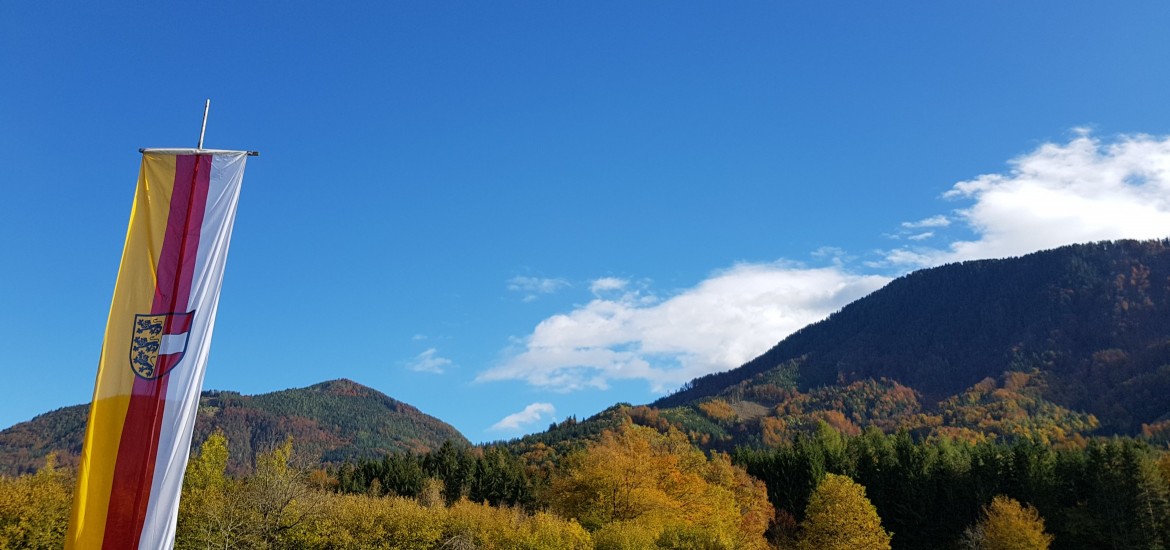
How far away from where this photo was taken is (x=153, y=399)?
12.2 meters

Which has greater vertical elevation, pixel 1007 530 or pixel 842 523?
pixel 842 523

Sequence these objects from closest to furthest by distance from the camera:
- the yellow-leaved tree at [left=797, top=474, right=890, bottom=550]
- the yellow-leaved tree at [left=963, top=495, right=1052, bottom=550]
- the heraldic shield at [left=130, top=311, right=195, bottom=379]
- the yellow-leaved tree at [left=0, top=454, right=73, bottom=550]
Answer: the heraldic shield at [left=130, top=311, right=195, bottom=379]
the yellow-leaved tree at [left=0, top=454, right=73, bottom=550]
the yellow-leaved tree at [left=797, top=474, right=890, bottom=550]
the yellow-leaved tree at [left=963, top=495, right=1052, bottom=550]

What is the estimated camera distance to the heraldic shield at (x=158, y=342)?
12273mm

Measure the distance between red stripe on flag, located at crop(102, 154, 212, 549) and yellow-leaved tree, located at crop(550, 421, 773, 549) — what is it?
1403 inches

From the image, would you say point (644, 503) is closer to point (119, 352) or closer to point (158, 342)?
point (158, 342)

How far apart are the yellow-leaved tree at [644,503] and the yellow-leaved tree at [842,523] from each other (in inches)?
194

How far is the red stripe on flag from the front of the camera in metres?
11.9

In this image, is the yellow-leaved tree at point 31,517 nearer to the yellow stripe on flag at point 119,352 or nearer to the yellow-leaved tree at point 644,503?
the yellow-leaved tree at point 644,503

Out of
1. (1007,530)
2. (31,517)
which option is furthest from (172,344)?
(1007,530)

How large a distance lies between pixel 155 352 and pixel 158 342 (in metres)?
0.16

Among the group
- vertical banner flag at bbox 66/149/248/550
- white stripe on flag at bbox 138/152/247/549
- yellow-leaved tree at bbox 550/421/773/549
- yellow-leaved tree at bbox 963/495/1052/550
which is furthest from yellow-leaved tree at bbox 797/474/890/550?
vertical banner flag at bbox 66/149/248/550

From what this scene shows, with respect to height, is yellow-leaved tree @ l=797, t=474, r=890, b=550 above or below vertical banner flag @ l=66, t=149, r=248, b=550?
below

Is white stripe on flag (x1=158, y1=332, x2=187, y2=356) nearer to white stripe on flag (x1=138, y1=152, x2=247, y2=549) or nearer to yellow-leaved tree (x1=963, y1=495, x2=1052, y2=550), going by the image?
white stripe on flag (x1=138, y1=152, x2=247, y2=549)

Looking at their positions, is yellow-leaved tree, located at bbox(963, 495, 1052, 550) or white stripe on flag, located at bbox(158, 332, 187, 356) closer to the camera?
white stripe on flag, located at bbox(158, 332, 187, 356)
